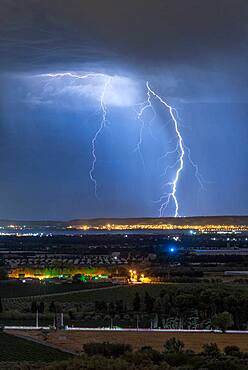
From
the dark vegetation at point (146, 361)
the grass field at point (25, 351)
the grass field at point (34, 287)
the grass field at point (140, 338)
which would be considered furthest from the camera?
the grass field at point (34, 287)

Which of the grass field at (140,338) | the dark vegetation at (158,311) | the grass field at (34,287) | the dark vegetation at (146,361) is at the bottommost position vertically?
the dark vegetation at (146,361)

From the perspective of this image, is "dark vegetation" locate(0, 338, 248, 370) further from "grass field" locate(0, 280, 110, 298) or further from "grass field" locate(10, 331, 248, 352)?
"grass field" locate(0, 280, 110, 298)

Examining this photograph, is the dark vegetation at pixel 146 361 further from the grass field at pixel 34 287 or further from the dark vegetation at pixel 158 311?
the grass field at pixel 34 287

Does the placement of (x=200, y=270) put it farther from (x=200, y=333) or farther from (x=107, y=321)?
(x=200, y=333)

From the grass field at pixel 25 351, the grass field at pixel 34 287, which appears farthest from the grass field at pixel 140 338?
the grass field at pixel 34 287

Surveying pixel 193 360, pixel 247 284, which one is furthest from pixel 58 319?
pixel 247 284

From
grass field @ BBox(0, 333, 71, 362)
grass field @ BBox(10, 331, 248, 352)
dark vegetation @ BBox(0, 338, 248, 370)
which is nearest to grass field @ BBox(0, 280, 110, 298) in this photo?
grass field @ BBox(10, 331, 248, 352)

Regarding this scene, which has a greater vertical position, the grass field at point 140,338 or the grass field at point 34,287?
the grass field at point 34,287
